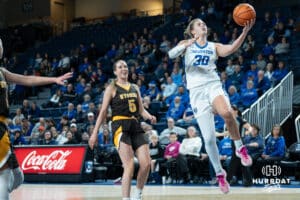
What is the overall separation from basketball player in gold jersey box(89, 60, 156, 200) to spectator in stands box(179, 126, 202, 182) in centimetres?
638

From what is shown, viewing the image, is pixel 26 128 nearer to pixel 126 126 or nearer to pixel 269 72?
pixel 269 72

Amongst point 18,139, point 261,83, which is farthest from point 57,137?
point 261,83

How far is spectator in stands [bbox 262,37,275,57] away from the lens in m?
17.6

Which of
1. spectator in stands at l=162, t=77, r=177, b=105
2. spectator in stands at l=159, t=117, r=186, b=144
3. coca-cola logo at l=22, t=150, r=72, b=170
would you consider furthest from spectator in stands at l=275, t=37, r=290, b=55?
coca-cola logo at l=22, t=150, r=72, b=170

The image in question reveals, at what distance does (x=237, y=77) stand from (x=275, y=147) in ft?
13.6

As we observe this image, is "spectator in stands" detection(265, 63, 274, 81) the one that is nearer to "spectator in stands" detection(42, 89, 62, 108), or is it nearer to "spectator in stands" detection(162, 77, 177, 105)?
"spectator in stands" detection(162, 77, 177, 105)

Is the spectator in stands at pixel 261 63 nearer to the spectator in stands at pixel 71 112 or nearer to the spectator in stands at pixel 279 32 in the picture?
the spectator in stands at pixel 279 32

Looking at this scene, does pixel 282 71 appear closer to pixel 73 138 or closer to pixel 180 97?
pixel 180 97

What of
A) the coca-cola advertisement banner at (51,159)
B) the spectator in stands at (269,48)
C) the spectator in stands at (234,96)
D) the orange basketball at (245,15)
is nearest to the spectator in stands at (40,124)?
the coca-cola advertisement banner at (51,159)

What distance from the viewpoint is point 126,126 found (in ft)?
24.5

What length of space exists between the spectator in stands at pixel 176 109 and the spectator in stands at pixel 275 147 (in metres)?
3.70

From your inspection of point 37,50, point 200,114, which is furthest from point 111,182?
point 37,50

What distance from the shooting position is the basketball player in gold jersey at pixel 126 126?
7.38 m

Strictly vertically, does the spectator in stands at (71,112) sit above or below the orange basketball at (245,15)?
below
